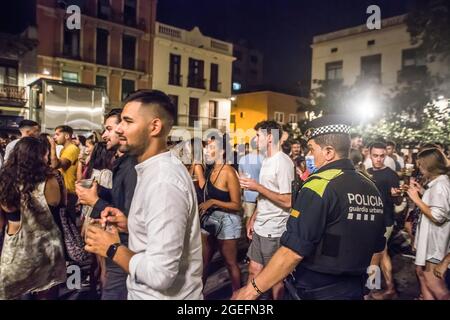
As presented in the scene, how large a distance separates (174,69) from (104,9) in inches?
228

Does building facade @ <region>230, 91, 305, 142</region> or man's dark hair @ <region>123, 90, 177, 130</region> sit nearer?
man's dark hair @ <region>123, 90, 177, 130</region>

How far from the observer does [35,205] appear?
3.17 metres

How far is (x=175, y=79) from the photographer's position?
84.3 feet

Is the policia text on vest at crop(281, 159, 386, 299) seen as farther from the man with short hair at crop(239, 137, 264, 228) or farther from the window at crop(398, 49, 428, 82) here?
the window at crop(398, 49, 428, 82)

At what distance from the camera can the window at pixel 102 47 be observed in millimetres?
22625

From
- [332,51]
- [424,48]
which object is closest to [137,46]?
[332,51]

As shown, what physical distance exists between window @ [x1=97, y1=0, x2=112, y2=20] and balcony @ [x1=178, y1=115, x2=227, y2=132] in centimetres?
800

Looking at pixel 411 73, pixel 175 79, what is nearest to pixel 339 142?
pixel 411 73

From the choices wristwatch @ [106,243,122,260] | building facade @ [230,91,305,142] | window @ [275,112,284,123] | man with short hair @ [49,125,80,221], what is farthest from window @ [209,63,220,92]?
wristwatch @ [106,243,122,260]

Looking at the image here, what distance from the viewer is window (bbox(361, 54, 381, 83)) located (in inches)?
793

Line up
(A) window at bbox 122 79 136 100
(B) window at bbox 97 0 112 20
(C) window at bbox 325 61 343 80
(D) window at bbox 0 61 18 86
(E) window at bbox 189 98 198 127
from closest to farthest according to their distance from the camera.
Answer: (D) window at bbox 0 61 18 86 < (C) window at bbox 325 61 343 80 < (B) window at bbox 97 0 112 20 < (A) window at bbox 122 79 136 100 < (E) window at bbox 189 98 198 127

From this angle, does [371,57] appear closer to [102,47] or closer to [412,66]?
[412,66]
